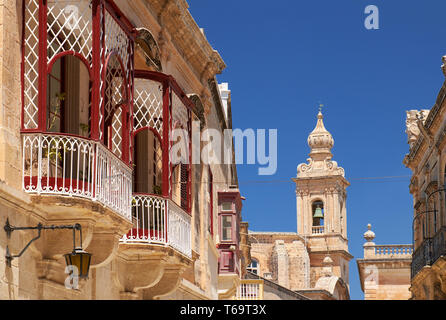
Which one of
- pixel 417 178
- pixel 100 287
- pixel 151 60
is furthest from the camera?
pixel 417 178

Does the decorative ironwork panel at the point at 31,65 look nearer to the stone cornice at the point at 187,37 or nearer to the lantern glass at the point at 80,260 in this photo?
the lantern glass at the point at 80,260

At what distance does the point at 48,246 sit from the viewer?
1117cm

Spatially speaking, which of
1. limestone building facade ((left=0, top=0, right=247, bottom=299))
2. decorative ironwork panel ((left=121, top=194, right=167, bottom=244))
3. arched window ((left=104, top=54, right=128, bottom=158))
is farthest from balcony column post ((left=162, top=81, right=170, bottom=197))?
arched window ((left=104, top=54, right=128, bottom=158))

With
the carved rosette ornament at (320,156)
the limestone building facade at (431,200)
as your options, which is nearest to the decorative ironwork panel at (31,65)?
the limestone building facade at (431,200)

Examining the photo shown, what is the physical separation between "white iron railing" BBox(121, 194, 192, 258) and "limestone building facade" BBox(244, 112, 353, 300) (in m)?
52.9

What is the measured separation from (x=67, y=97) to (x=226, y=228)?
11.8 m

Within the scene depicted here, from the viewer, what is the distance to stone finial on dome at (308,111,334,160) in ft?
232

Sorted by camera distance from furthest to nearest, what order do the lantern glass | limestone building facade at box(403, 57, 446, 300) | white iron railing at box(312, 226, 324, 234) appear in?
white iron railing at box(312, 226, 324, 234)
limestone building facade at box(403, 57, 446, 300)
the lantern glass

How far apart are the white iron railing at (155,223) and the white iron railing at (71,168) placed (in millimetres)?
1724

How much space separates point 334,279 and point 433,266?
114 feet

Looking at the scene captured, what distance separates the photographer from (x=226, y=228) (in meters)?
A: 24.0

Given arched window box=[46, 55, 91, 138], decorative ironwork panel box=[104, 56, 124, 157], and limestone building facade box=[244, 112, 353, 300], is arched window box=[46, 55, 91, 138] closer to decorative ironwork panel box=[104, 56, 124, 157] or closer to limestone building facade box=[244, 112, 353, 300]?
decorative ironwork panel box=[104, 56, 124, 157]
